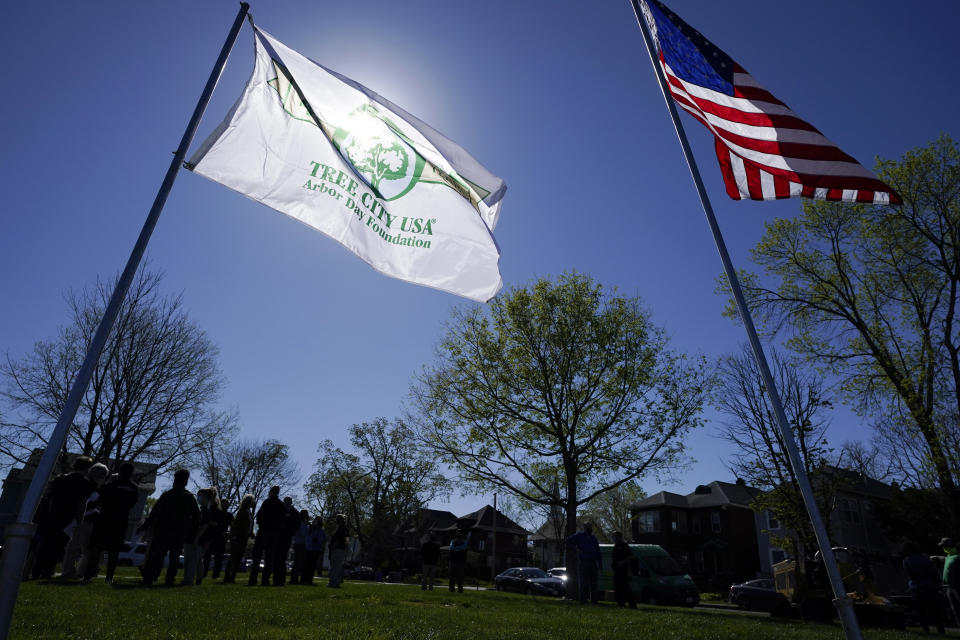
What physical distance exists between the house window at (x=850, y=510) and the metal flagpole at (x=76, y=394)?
51103 mm

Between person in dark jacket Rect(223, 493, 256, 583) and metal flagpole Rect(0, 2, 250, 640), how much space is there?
9.03 m

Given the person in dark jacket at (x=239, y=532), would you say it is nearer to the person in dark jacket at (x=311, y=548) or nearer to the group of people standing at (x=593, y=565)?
the person in dark jacket at (x=311, y=548)

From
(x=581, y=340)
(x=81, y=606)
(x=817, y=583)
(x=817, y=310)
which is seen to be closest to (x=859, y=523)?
(x=817, y=310)

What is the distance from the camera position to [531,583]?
28766 millimetres

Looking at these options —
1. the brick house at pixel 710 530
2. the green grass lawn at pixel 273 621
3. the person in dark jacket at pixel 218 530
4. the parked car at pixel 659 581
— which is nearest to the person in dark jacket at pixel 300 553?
the person in dark jacket at pixel 218 530

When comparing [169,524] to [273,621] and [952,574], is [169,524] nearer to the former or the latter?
[273,621]

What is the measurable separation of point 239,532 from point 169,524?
3.53 meters

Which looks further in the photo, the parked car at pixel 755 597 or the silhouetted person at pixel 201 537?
the parked car at pixel 755 597

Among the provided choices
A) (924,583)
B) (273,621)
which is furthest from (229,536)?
(924,583)

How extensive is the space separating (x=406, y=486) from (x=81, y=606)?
44967mm

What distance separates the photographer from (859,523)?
44.0m

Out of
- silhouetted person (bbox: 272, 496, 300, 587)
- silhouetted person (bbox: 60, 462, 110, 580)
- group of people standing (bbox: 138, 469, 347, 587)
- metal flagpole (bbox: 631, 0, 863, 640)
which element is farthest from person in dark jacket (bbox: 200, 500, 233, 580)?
metal flagpole (bbox: 631, 0, 863, 640)

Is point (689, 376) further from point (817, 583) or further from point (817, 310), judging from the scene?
point (817, 583)

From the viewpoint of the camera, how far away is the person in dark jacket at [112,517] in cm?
834
